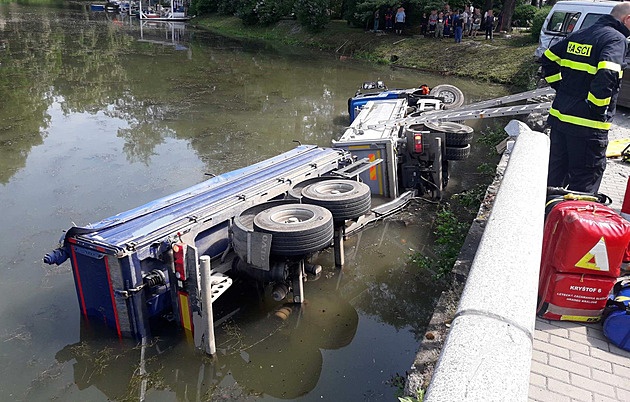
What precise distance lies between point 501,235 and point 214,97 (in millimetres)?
14303

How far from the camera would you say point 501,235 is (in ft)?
9.11

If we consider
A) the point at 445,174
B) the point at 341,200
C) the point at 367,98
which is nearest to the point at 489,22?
the point at 367,98

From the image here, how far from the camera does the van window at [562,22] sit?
52.9 feet

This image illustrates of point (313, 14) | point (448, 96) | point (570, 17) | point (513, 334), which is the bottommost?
point (448, 96)

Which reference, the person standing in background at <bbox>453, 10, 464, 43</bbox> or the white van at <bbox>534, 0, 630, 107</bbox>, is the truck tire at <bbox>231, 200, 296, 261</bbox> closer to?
the white van at <bbox>534, 0, 630, 107</bbox>

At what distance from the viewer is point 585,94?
538 centimetres

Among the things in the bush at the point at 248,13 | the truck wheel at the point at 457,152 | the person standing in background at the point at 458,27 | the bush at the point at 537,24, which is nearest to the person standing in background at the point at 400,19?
the person standing in background at the point at 458,27

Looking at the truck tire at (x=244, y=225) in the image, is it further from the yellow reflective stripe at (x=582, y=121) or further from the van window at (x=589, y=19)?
the van window at (x=589, y=19)

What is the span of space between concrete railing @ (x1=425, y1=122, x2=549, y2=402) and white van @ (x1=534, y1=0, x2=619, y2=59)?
48.4 ft

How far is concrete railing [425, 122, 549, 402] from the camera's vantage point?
70.1 inches

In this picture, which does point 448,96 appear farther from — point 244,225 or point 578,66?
point 244,225

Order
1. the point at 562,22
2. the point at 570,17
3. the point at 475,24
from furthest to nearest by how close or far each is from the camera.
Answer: the point at 475,24
the point at 562,22
the point at 570,17

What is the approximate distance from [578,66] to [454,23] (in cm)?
2243

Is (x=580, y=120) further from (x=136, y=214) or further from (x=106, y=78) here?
(x=106, y=78)
